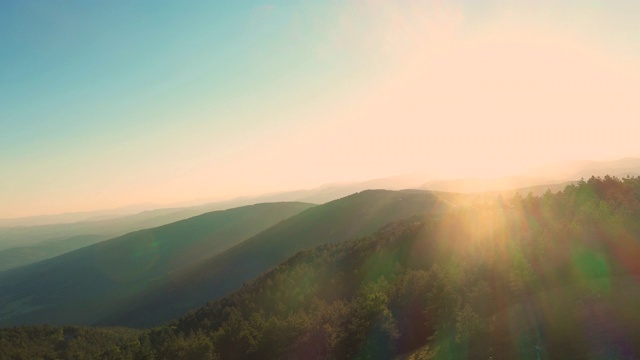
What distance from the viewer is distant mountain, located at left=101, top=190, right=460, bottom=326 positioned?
10062cm

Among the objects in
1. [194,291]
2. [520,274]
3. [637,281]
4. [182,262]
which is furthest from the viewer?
[182,262]

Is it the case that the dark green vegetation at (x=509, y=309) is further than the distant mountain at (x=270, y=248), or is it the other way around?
the distant mountain at (x=270, y=248)

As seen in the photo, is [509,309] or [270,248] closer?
[509,309]

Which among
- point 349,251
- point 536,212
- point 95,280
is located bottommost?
point 95,280

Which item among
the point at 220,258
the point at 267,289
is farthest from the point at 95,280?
the point at 267,289

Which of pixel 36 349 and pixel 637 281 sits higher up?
pixel 637 281

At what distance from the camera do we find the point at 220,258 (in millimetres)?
119500

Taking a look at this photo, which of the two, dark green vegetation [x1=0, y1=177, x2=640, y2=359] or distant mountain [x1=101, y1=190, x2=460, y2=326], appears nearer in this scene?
dark green vegetation [x1=0, y1=177, x2=640, y2=359]

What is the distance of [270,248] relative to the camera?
114375 mm

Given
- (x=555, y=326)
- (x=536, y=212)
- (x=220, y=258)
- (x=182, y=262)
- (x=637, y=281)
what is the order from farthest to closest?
(x=182, y=262), (x=220, y=258), (x=536, y=212), (x=637, y=281), (x=555, y=326)

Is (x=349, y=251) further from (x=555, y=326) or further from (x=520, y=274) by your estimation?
(x=555, y=326)

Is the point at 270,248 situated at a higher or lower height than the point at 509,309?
lower

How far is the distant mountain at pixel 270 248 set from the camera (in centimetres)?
10062

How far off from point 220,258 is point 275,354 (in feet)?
329
